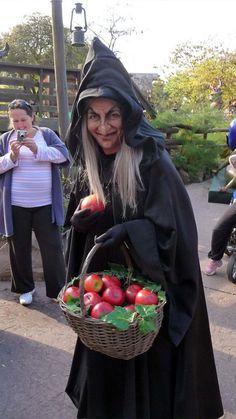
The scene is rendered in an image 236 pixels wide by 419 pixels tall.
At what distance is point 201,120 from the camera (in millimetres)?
11320

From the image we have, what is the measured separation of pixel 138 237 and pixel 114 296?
0.86 ft

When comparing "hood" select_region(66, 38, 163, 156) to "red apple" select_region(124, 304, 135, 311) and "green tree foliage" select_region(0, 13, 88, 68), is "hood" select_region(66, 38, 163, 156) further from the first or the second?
"green tree foliage" select_region(0, 13, 88, 68)

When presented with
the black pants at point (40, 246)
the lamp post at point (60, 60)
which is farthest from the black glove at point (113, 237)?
the lamp post at point (60, 60)

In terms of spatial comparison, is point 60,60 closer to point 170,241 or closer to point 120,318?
point 170,241

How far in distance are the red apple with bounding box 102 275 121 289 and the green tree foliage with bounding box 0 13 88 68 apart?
22.2 meters

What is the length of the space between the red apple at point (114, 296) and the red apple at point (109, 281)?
0.03 m

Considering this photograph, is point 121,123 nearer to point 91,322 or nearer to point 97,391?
point 91,322

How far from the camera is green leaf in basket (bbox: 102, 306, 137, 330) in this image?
5.35 feet

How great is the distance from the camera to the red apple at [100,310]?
5.66 feet

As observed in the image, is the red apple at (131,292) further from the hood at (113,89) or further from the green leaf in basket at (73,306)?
the hood at (113,89)

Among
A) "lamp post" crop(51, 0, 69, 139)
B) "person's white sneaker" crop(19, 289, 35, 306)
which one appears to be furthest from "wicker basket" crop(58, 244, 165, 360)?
"lamp post" crop(51, 0, 69, 139)

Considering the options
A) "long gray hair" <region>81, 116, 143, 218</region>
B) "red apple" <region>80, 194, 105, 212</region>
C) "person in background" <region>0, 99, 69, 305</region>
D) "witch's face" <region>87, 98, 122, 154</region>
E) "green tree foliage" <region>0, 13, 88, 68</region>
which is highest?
"green tree foliage" <region>0, 13, 88, 68</region>

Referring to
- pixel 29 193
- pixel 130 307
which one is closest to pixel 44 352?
pixel 29 193

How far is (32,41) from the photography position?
2316 cm
